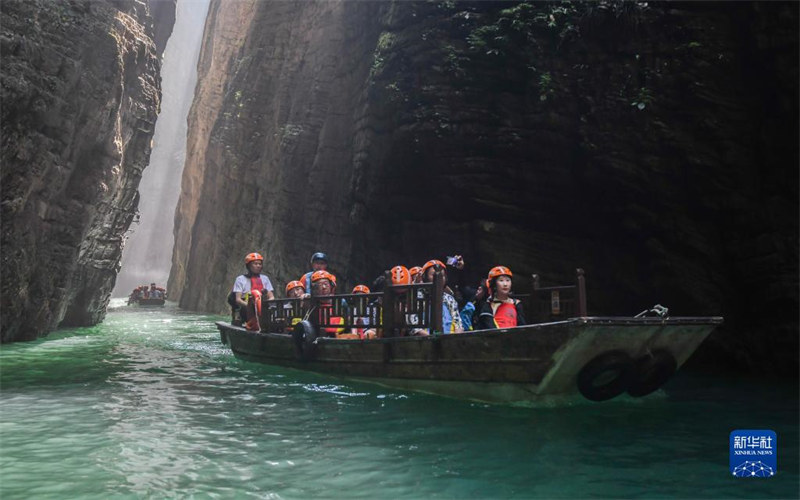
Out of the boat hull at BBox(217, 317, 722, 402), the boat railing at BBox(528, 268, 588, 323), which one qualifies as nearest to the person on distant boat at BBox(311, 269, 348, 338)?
the boat hull at BBox(217, 317, 722, 402)

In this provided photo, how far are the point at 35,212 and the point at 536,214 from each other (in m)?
11.9

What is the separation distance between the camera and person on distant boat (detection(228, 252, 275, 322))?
1343cm

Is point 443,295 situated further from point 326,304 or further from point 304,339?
point 304,339

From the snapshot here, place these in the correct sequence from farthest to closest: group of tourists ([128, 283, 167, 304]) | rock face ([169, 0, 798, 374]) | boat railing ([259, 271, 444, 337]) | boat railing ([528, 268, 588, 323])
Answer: group of tourists ([128, 283, 167, 304]) < rock face ([169, 0, 798, 374]) < boat railing ([528, 268, 588, 323]) < boat railing ([259, 271, 444, 337])

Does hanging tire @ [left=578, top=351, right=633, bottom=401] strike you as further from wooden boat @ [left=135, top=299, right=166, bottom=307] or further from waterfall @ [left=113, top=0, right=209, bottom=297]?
waterfall @ [left=113, top=0, right=209, bottom=297]

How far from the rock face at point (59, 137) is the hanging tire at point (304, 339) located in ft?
25.0

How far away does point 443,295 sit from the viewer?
956 centimetres

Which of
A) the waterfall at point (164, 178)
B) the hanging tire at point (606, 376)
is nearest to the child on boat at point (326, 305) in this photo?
the hanging tire at point (606, 376)

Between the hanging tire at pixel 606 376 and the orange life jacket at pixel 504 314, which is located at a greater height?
the orange life jacket at pixel 504 314

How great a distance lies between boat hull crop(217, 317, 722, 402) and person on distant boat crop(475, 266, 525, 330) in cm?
63

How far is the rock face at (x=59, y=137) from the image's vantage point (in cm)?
1354

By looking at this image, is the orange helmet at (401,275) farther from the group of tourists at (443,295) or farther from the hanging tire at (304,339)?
the hanging tire at (304,339)

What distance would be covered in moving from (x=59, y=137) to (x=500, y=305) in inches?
476

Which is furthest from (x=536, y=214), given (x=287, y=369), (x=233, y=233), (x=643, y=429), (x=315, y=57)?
(x=233, y=233)
